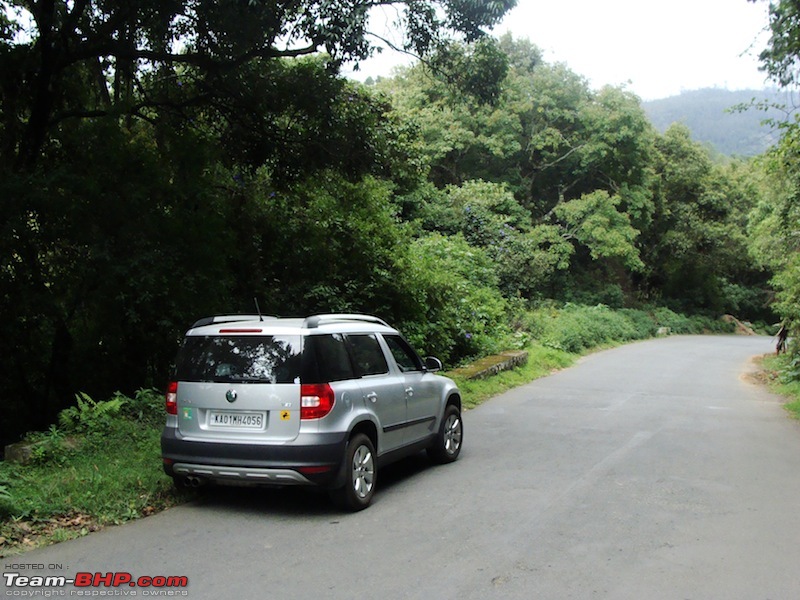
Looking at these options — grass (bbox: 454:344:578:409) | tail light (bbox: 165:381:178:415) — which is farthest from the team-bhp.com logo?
grass (bbox: 454:344:578:409)

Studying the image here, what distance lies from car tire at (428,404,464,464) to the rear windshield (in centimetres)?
277

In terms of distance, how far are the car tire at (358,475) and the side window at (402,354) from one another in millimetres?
1318

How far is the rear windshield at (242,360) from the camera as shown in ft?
21.3

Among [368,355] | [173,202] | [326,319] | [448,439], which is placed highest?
[173,202]

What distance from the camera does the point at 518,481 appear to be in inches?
309

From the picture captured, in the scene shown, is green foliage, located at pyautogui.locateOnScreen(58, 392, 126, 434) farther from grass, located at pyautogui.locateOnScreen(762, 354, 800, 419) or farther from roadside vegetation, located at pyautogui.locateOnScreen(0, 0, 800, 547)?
grass, located at pyautogui.locateOnScreen(762, 354, 800, 419)

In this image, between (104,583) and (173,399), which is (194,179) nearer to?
(173,399)

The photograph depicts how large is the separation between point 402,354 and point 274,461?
2378mm

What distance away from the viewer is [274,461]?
6297 mm

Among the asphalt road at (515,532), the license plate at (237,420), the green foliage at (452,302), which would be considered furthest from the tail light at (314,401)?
the green foliage at (452,302)

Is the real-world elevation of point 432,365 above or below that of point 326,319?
below

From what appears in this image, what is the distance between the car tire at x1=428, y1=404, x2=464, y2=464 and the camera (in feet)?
28.5

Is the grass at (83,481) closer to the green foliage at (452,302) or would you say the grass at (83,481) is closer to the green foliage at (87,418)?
the green foliage at (87,418)

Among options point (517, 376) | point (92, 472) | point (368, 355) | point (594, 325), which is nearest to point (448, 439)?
point (368, 355)
